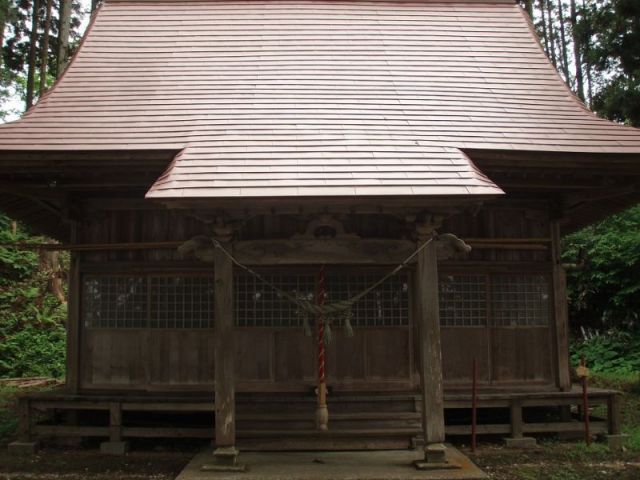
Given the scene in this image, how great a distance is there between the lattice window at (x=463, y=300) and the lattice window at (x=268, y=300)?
1816mm

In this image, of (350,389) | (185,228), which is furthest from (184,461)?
(185,228)

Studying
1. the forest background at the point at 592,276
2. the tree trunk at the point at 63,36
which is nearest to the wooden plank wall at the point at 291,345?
the forest background at the point at 592,276

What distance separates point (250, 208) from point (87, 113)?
3.33 metres

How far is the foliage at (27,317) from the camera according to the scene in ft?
44.1

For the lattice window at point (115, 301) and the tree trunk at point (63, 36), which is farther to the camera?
the tree trunk at point (63, 36)

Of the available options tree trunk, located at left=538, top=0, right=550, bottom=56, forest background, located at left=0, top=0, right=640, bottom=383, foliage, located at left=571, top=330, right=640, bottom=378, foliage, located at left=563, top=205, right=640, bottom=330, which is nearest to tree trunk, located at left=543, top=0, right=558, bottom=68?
tree trunk, located at left=538, top=0, right=550, bottom=56

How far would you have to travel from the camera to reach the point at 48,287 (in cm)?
1642

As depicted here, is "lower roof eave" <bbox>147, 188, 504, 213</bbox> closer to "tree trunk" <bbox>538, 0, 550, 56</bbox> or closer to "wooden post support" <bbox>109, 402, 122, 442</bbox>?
"wooden post support" <bbox>109, 402, 122, 442</bbox>

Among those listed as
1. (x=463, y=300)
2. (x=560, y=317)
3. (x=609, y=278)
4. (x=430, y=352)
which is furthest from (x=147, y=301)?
(x=609, y=278)

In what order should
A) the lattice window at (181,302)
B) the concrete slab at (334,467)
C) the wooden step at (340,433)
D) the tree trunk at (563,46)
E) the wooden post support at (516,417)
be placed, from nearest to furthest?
the concrete slab at (334,467), the wooden step at (340,433), the wooden post support at (516,417), the lattice window at (181,302), the tree trunk at (563,46)

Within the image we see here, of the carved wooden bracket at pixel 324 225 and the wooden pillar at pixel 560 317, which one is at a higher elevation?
the carved wooden bracket at pixel 324 225

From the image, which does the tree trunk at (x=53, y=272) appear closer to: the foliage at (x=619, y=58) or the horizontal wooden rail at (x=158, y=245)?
the horizontal wooden rail at (x=158, y=245)

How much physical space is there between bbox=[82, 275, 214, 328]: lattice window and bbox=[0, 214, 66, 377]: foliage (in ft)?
22.3

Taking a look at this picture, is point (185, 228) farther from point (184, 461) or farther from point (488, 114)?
point (488, 114)
